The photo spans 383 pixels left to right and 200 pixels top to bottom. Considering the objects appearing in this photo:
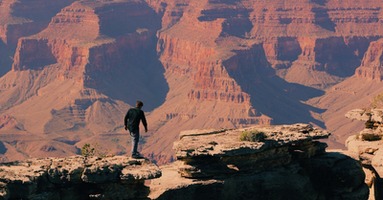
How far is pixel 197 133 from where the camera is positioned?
37.9 meters

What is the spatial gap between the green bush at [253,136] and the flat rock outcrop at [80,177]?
17.1 feet

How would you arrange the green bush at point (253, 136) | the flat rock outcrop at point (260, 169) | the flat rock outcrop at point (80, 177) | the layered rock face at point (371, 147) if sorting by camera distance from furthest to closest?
the layered rock face at point (371, 147), the green bush at point (253, 136), the flat rock outcrop at point (260, 169), the flat rock outcrop at point (80, 177)

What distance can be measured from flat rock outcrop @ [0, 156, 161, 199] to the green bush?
17.1ft

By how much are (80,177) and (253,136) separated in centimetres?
780

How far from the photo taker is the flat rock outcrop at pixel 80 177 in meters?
29.7

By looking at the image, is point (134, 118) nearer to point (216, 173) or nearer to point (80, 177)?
point (216, 173)

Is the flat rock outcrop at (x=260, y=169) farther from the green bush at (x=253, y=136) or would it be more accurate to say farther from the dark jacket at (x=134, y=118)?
the dark jacket at (x=134, y=118)

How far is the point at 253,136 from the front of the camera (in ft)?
115

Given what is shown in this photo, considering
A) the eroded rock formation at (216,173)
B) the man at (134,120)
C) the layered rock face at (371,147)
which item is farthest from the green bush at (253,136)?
the layered rock face at (371,147)

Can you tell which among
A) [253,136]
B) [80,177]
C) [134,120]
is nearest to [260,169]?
[253,136]

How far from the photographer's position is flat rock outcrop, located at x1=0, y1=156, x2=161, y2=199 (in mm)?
29672

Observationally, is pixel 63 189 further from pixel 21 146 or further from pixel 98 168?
pixel 21 146

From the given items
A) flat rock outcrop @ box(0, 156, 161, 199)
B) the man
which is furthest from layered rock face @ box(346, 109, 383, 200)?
flat rock outcrop @ box(0, 156, 161, 199)

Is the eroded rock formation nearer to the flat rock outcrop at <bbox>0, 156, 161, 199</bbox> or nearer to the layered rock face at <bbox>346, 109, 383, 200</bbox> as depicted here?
the flat rock outcrop at <bbox>0, 156, 161, 199</bbox>
